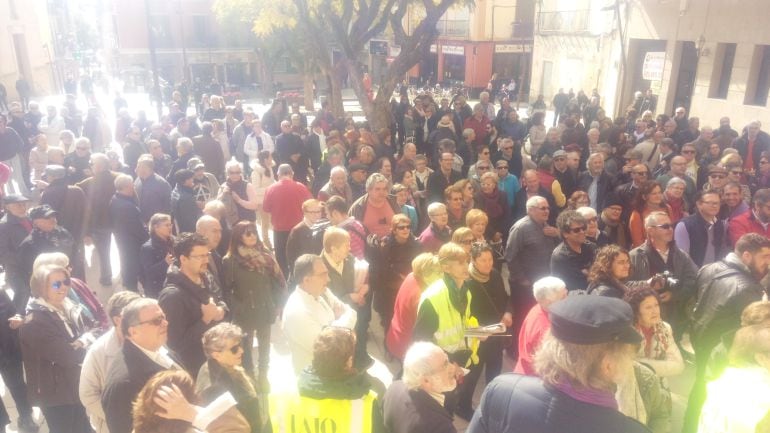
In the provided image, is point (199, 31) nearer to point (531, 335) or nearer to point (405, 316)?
point (405, 316)

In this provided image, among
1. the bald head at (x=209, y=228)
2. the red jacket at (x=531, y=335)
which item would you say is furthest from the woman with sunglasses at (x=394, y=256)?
the red jacket at (x=531, y=335)

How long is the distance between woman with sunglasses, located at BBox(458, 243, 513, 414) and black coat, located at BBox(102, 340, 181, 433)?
238 centimetres

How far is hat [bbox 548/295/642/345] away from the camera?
71.2 inches

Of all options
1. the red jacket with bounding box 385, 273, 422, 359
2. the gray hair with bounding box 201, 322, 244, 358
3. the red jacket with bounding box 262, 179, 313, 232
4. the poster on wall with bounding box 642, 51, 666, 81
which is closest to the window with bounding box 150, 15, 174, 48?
the poster on wall with bounding box 642, 51, 666, 81

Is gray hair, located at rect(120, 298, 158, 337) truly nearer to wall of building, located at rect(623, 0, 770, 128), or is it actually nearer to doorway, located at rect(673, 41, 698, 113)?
wall of building, located at rect(623, 0, 770, 128)

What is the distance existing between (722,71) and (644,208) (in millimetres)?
12987

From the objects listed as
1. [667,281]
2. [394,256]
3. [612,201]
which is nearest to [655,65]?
[612,201]

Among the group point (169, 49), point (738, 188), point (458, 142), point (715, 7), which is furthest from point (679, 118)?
point (169, 49)

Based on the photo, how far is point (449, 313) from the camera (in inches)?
150

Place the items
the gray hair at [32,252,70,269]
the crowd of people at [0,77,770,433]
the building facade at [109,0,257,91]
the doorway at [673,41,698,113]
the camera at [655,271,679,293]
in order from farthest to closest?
the building facade at [109,0,257,91]
the doorway at [673,41,698,113]
the camera at [655,271,679,293]
the gray hair at [32,252,70,269]
the crowd of people at [0,77,770,433]

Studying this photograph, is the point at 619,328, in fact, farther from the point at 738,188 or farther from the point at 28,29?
the point at 28,29

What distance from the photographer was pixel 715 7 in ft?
50.2

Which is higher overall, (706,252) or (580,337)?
(580,337)

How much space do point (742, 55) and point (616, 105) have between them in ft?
19.5
